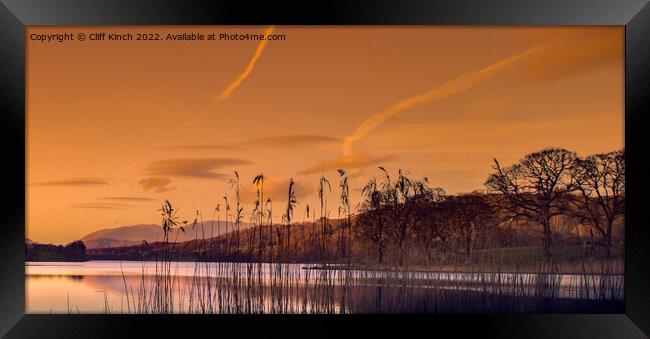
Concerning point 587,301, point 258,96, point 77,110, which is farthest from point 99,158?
point 587,301

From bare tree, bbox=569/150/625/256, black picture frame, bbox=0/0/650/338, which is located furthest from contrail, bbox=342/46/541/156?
bare tree, bbox=569/150/625/256

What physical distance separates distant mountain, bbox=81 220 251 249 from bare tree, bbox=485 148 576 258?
1614 millimetres

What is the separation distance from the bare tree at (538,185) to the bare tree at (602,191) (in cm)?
8

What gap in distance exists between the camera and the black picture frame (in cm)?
383

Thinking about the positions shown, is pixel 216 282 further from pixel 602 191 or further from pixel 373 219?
pixel 602 191

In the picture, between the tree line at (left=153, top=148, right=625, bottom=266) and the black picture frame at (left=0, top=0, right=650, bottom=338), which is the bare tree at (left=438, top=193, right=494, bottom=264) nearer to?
the tree line at (left=153, top=148, right=625, bottom=266)

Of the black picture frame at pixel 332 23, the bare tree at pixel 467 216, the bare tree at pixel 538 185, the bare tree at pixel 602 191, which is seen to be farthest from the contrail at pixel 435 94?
the bare tree at pixel 602 191

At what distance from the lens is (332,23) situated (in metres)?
3.88

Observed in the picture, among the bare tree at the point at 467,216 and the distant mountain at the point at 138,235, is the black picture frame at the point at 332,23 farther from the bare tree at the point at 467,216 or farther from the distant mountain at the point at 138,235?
the bare tree at the point at 467,216

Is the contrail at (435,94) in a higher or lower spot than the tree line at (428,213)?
higher

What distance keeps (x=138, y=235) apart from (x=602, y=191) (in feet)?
8.60

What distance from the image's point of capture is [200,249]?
14.1ft

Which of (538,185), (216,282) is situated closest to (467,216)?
(538,185)

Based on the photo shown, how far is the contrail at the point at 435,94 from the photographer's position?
13.4ft
